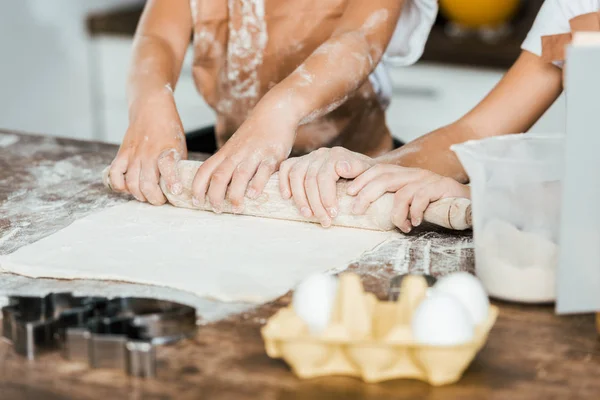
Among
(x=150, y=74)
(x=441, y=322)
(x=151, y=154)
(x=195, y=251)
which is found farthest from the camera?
(x=150, y=74)

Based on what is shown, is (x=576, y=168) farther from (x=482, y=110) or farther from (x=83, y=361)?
(x=482, y=110)

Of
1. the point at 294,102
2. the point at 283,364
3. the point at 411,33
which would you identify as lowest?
the point at 283,364

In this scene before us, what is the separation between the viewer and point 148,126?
139cm

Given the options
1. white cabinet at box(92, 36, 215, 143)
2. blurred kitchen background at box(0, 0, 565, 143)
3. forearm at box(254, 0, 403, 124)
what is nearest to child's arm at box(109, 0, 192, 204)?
forearm at box(254, 0, 403, 124)

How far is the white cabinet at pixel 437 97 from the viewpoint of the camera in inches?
99.0

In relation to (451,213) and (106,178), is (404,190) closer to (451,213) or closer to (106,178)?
(451,213)

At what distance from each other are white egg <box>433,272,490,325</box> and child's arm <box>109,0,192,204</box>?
62 centimetres

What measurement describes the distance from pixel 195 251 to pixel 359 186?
0.25m

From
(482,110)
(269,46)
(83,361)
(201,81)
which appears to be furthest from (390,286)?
(201,81)

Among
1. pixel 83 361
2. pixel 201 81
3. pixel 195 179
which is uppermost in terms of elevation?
pixel 201 81

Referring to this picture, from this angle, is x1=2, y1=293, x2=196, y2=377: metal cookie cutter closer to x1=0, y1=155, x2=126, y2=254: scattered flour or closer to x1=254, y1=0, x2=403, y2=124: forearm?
x1=0, y1=155, x2=126, y2=254: scattered flour

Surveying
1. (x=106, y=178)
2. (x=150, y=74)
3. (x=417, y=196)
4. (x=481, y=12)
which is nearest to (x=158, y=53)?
(x=150, y=74)

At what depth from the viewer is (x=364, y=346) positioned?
75cm

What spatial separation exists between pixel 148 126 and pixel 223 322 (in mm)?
575
